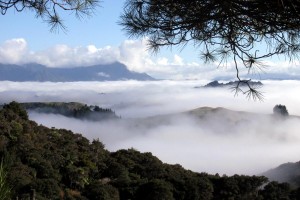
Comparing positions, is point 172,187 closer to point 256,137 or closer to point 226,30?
point 226,30

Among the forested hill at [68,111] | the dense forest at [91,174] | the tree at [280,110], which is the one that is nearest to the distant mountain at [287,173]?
the dense forest at [91,174]

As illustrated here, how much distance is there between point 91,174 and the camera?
2152 cm

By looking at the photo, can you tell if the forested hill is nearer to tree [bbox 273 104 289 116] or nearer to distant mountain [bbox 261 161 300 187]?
tree [bbox 273 104 289 116]

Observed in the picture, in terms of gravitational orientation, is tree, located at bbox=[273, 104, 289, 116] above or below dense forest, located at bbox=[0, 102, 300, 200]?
below

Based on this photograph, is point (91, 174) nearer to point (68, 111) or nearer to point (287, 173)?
point (287, 173)

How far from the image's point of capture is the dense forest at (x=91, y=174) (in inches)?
698

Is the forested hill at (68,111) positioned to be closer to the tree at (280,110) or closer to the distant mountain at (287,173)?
the tree at (280,110)

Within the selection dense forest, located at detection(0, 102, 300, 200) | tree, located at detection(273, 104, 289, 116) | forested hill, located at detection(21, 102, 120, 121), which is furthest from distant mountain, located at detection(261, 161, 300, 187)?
forested hill, located at detection(21, 102, 120, 121)

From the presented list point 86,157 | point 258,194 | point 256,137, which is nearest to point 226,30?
point 86,157

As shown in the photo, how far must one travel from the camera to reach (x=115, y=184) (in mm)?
20312

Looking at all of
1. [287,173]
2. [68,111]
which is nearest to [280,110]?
[68,111]

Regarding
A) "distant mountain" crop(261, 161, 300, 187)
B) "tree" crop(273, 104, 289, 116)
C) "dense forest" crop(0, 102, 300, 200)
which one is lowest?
"distant mountain" crop(261, 161, 300, 187)

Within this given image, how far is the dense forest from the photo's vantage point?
17.7 m

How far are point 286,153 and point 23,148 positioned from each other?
120989 millimetres
